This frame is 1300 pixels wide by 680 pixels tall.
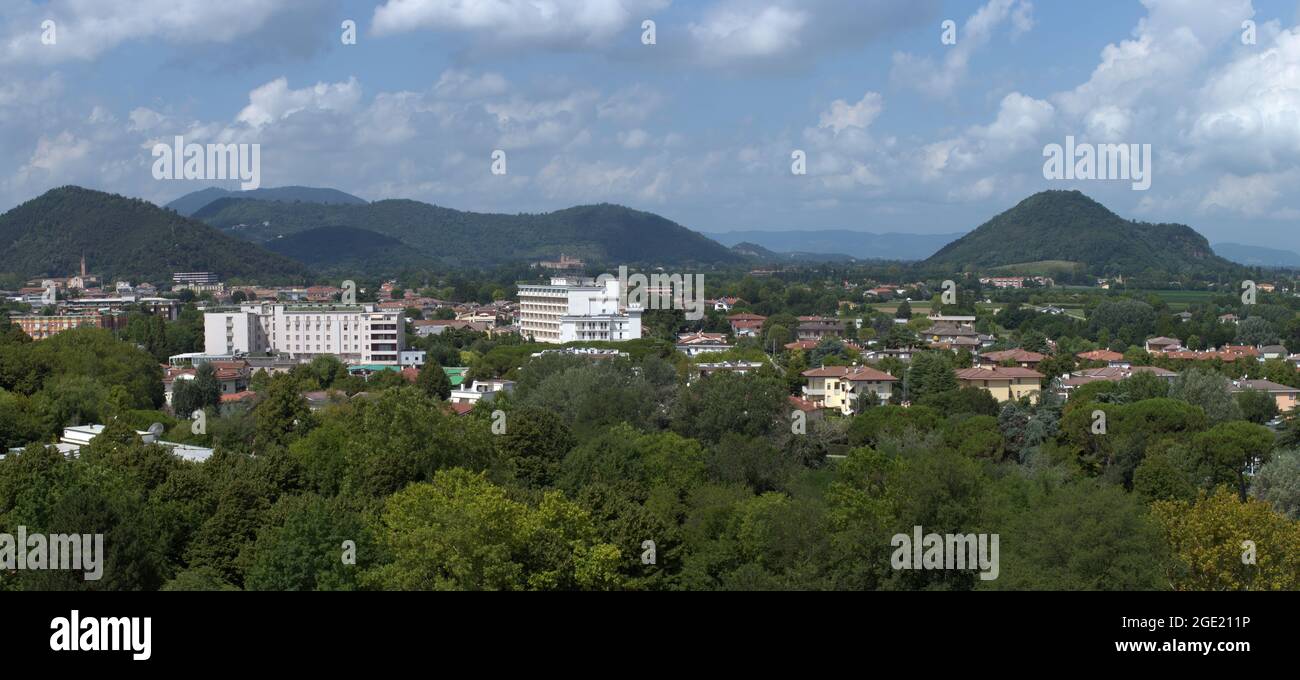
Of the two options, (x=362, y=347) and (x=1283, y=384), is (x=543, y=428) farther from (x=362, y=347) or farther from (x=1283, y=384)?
(x=362, y=347)

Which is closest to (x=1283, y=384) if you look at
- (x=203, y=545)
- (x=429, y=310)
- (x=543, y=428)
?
(x=543, y=428)

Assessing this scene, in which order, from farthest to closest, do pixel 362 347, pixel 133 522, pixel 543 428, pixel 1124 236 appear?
pixel 1124 236 → pixel 362 347 → pixel 543 428 → pixel 133 522

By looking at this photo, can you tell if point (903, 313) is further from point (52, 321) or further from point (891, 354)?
point (52, 321)

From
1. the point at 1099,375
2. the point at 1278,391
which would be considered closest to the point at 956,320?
the point at 1099,375

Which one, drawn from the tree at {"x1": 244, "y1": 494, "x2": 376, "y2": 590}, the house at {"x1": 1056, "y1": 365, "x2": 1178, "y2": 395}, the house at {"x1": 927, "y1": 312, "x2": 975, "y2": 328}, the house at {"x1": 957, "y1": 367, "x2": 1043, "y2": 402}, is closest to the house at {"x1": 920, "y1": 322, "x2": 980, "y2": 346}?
the house at {"x1": 927, "y1": 312, "x2": 975, "y2": 328}

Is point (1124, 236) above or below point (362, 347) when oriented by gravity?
above

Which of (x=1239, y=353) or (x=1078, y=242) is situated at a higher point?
(x=1078, y=242)

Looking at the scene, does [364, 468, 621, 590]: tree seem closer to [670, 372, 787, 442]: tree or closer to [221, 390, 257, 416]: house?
[670, 372, 787, 442]: tree
